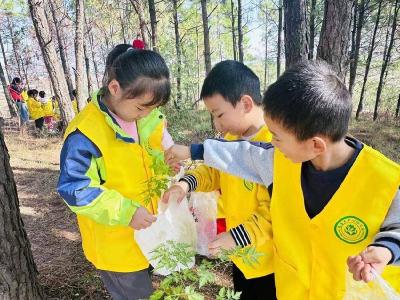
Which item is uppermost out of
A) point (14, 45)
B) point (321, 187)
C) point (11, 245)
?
point (14, 45)

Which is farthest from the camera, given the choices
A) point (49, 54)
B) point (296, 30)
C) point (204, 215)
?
point (49, 54)

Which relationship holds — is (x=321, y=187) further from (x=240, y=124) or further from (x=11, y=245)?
(x=11, y=245)

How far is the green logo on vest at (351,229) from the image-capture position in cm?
121

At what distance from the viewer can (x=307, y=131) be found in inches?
46.1

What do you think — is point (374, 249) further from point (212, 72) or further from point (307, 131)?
point (212, 72)

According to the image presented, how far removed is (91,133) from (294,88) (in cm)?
90

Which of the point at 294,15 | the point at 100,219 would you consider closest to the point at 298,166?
the point at 100,219

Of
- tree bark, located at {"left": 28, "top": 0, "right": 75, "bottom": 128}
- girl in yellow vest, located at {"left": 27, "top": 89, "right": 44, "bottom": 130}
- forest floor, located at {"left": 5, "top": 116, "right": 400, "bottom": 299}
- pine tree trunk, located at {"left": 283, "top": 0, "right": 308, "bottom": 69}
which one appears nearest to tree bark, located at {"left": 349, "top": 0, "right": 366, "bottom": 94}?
forest floor, located at {"left": 5, "top": 116, "right": 400, "bottom": 299}

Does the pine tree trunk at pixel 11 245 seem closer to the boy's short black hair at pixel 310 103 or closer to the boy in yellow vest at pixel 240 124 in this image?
the boy in yellow vest at pixel 240 124

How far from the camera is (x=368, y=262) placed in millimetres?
1033

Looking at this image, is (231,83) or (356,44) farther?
(356,44)

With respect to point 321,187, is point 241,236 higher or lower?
lower

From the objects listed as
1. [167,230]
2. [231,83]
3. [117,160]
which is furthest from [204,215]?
[231,83]

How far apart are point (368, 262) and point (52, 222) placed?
4.28 m
